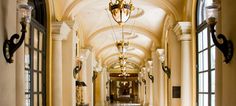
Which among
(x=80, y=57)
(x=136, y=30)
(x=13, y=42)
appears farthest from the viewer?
(x=136, y=30)

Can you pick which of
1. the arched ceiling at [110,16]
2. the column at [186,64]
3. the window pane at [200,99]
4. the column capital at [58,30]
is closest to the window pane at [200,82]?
the window pane at [200,99]

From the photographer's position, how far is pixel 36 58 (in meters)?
8.04

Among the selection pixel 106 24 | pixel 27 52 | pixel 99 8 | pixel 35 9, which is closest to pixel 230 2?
pixel 27 52

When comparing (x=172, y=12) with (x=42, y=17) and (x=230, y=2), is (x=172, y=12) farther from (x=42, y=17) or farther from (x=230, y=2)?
(x=230, y=2)

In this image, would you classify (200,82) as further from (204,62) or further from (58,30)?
(58,30)

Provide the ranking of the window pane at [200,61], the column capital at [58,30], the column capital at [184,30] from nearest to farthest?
the window pane at [200,61] < the column capital at [184,30] < the column capital at [58,30]

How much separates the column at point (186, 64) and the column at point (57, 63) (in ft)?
9.29

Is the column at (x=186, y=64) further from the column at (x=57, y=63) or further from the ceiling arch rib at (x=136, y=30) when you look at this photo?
the ceiling arch rib at (x=136, y=30)

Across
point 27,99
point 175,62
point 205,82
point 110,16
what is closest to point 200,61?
point 205,82

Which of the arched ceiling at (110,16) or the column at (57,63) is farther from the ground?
the arched ceiling at (110,16)

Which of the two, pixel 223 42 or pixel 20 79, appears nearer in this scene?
pixel 223 42

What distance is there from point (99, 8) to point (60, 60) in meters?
3.50

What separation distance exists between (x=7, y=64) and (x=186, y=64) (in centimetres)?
551

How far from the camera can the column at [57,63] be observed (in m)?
9.07
